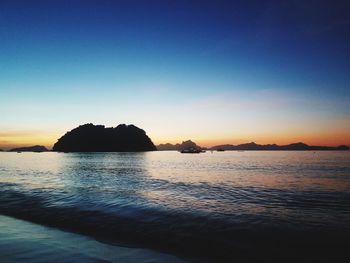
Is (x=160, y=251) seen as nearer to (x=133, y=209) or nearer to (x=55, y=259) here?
(x=55, y=259)

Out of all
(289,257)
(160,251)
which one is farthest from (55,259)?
(289,257)

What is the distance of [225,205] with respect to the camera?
18.2 meters

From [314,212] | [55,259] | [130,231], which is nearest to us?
[55,259]

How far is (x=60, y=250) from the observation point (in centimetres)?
838

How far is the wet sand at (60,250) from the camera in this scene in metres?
7.59

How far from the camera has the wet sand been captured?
7593 mm

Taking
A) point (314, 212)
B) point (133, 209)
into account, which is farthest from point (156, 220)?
point (314, 212)

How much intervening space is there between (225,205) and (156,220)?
621 centimetres

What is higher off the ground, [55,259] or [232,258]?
[55,259]

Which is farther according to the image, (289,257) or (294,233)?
(294,233)

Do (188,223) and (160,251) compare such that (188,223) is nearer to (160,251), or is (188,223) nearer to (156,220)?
(156,220)

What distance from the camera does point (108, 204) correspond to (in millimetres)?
18469

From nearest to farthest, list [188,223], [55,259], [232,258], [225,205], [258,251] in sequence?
[55,259] < [232,258] < [258,251] < [188,223] < [225,205]

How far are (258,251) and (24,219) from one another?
11.5 metres
